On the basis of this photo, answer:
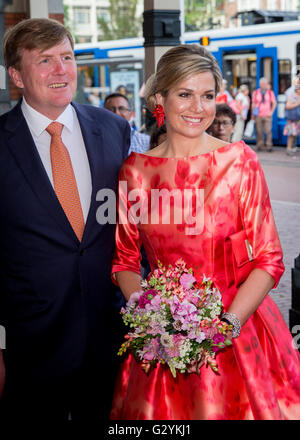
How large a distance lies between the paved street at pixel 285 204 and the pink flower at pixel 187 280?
14.1 ft

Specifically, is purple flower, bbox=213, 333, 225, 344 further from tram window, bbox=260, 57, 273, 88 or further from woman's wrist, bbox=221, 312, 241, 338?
tram window, bbox=260, 57, 273, 88

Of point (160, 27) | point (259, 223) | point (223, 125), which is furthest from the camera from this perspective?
point (160, 27)

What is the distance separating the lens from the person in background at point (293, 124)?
1833 cm

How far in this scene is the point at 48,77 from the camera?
123 inches

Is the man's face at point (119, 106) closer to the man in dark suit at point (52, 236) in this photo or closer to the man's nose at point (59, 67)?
the man in dark suit at point (52, 236)

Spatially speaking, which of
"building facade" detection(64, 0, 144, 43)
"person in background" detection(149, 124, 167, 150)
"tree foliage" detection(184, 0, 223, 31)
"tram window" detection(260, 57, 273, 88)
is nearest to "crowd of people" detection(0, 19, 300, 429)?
"person in background" detection(149, 124, 167, 150)

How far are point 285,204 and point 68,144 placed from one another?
32.0 feet

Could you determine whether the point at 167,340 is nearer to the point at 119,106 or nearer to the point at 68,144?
the point at 68,144

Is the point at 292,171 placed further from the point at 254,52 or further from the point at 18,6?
the point at 18,6

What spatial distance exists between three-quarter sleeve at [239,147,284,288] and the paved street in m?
4.10

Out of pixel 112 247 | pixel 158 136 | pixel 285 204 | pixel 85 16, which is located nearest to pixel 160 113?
pixel 112 247

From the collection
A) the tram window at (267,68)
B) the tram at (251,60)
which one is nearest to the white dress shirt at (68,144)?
the tram at (251,60)

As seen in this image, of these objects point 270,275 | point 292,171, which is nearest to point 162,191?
point 270,275

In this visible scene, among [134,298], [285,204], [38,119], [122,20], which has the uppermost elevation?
[122,20]
